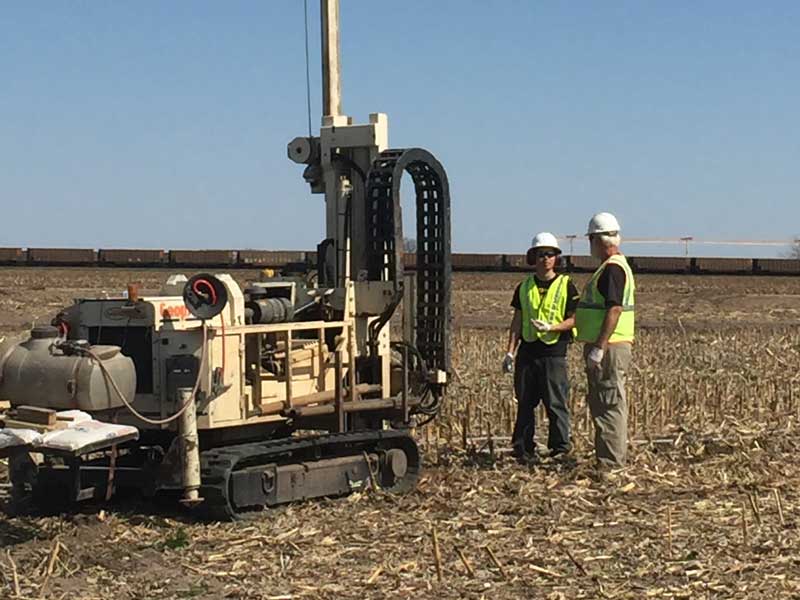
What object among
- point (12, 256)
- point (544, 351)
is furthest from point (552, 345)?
point (12, 256)

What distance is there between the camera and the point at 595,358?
10.7 meters

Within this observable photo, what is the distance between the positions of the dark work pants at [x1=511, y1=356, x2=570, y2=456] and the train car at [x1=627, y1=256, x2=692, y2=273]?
31.5 metres

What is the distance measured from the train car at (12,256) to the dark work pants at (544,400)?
113 ft

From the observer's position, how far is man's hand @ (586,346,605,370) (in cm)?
1070

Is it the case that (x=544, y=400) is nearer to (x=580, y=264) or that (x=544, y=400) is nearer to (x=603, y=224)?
(x=603, y=224)

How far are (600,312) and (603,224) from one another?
0.74 metres

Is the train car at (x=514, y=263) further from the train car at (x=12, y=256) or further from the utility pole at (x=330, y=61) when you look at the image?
the utility pole at (x=330, y=61)

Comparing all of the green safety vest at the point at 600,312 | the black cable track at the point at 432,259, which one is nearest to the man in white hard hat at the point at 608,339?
the green safety vest at the point at 600,312

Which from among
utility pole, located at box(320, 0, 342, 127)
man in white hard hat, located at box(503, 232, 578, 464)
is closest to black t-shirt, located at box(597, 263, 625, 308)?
man in white hard hat, located at box(503, 232, 578, 464)

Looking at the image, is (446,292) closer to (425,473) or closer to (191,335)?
(425,473)

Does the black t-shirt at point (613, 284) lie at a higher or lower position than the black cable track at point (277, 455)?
higher

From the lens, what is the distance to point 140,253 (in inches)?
1772

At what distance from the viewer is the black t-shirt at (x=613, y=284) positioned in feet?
35.2

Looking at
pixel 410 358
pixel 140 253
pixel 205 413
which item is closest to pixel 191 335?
pixel 205 413
